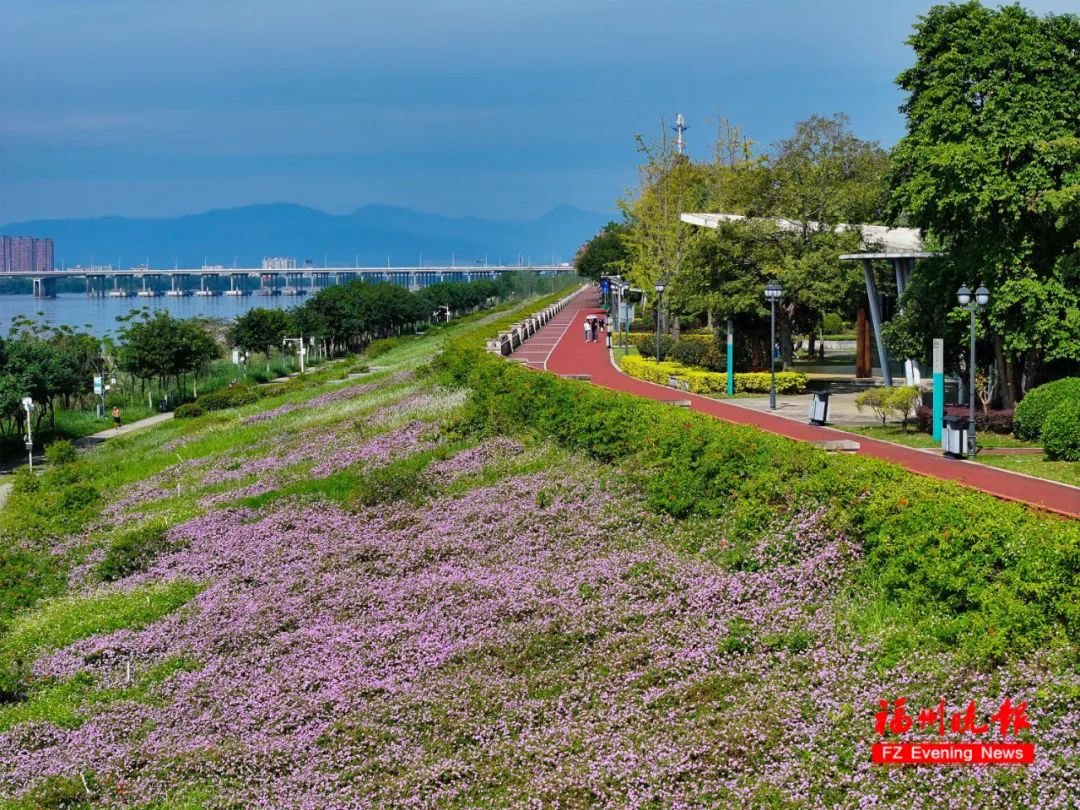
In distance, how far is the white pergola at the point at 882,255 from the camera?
31375 millimetres

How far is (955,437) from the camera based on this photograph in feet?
64.2

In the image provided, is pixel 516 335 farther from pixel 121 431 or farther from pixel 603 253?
pixel 603 253

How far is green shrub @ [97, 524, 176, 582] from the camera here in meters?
16.3

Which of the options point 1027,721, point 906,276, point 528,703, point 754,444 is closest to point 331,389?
point 906,276

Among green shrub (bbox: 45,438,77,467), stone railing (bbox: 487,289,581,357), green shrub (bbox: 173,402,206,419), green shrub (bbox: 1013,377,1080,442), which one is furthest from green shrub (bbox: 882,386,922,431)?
green shrub (bbox: 173,402,206,419)

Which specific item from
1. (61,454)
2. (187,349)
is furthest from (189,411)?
(61,454)

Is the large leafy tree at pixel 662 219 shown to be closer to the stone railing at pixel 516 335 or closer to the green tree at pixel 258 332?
the stone railing at pixel 516 335

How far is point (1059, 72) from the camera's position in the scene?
2273 cm

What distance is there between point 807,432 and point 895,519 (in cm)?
1349

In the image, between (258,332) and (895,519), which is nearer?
(895,519)

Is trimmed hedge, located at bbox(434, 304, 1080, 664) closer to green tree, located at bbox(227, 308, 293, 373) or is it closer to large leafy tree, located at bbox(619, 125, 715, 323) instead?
A: large leafy tree, located at bbox(619, 125, 715, 323)

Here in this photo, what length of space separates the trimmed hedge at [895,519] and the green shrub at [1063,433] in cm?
682

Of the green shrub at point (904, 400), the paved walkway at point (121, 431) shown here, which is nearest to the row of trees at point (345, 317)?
the paved walkway at point (121, 431)

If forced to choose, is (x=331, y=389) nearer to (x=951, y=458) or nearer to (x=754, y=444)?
(x=951, y=458)
